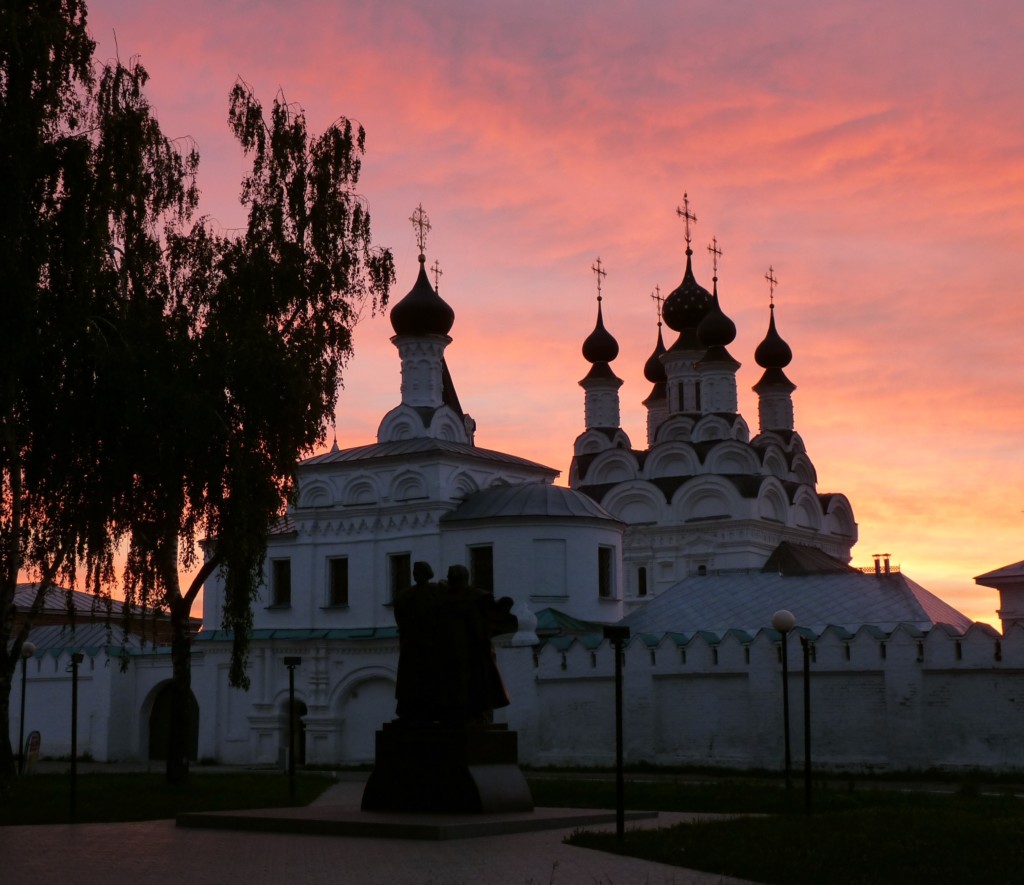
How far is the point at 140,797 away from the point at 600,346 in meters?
34.7

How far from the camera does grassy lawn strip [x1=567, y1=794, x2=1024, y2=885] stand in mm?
10391

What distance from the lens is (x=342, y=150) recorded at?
2203 cm

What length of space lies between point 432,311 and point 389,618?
7.75 meters

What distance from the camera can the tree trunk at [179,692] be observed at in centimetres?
2033

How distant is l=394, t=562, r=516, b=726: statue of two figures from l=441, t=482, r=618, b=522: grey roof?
18.7 meters

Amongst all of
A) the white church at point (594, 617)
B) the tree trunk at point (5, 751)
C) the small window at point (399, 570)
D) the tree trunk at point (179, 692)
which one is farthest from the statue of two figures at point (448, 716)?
the small window at point (399, 570)

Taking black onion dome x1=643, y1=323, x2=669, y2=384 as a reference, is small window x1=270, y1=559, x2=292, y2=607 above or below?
below

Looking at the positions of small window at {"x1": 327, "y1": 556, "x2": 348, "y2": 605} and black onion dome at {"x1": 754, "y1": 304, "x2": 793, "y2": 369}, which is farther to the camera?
black onion dome at {"x1": 754, "y1": 304, "x2": 793, "y2": 369}

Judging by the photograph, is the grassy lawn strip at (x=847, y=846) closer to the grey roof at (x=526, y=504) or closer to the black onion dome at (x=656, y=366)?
the grey roof at (x=526, y=504)

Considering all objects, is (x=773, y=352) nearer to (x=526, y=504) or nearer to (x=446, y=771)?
(x=526, y=504)

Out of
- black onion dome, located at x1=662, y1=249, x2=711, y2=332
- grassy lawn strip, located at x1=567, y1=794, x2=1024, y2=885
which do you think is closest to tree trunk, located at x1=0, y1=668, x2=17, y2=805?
grassy lawn strip, located at x1=567, y1=794, x2=1024, y2=885

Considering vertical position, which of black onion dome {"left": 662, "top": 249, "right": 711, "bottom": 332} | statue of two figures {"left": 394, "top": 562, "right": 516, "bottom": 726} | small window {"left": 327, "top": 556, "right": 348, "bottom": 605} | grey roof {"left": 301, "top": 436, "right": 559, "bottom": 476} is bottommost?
statue of two figures {"left": 394, "top": 562, "right": 516, "bottom": 726}

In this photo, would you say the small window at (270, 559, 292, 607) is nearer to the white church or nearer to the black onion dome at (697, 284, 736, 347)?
the white church

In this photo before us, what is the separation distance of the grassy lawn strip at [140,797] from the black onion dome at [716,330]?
26.1 meters
